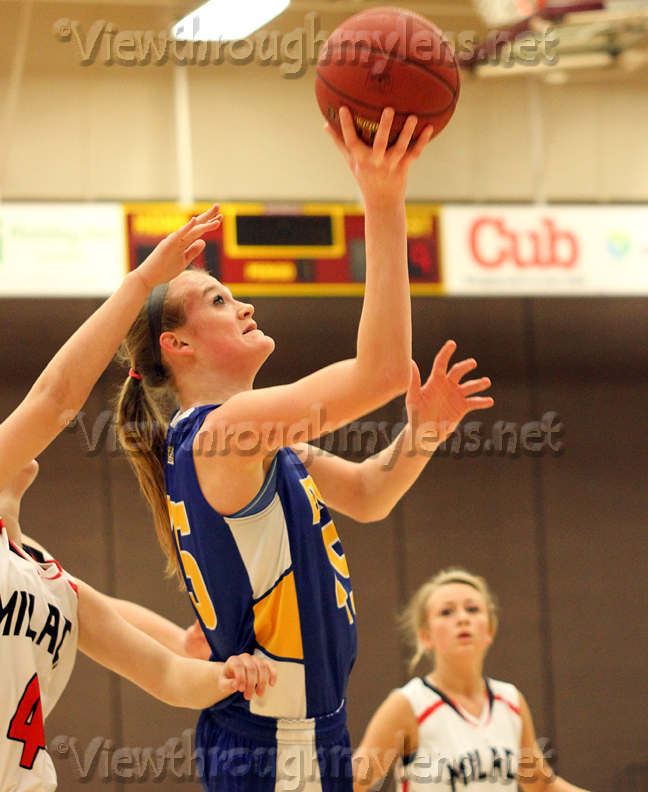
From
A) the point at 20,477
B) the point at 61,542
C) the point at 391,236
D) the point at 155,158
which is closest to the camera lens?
the point at 391,236

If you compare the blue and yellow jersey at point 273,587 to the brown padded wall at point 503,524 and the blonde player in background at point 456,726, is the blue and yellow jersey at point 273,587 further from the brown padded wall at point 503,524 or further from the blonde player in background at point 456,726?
the brown padded wall at point 503,524

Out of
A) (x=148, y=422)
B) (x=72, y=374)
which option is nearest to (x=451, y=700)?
(x=148, y=422)

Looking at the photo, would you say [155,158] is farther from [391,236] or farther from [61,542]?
[391,236]

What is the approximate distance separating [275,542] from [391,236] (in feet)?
2.10

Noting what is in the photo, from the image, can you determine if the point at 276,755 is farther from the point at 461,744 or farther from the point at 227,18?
the point at 227,18

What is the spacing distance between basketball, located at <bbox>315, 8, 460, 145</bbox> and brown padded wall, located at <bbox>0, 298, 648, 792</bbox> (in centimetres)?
431

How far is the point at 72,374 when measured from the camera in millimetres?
1816

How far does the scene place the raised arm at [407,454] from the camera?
7.34 feet

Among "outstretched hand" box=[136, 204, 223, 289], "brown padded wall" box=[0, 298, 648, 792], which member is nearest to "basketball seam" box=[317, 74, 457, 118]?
"outstretched hand" box=[136, 204, 223, 289]

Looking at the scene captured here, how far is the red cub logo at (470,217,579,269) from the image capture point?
6.05 meters

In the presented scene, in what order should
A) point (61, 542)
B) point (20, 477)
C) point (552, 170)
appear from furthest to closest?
point (552, 170)
point (61, 542)
point (20, 477)

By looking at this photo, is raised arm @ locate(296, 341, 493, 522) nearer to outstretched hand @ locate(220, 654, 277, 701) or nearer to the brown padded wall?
outstretched hand @ locate(220, 654, 277, 701)

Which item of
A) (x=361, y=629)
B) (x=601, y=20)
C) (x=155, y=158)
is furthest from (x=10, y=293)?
(x=601, y=20)

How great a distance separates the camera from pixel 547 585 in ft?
21.0
